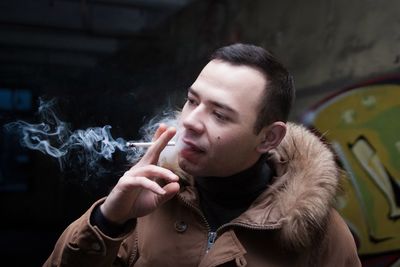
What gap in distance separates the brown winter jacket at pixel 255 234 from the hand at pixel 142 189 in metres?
0.08

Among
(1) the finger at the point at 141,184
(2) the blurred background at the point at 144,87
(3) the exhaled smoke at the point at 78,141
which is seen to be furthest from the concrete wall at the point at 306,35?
(1) the finger at the point at 141,184

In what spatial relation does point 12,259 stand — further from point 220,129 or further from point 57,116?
point 220,129

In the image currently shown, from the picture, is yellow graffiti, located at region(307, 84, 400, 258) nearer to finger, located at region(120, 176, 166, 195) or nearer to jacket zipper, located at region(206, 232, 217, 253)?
jacket zipper, located at region(206, 232, 217, 253)

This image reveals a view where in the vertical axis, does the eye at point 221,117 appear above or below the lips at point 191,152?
above

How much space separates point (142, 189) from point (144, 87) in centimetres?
216

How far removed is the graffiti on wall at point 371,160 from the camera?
3199 millimetres

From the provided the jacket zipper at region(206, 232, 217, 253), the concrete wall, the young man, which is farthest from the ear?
the concrete wall

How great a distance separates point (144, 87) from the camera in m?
3.50

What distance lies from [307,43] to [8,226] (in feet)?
9.03

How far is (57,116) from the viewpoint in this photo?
108 inches

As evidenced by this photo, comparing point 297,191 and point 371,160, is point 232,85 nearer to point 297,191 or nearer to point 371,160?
point 297,191

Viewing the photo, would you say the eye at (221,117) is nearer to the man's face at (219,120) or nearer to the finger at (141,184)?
the man's face at (219,120)

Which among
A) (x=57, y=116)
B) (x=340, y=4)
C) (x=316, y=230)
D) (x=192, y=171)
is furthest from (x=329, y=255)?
(x=340, y=4)

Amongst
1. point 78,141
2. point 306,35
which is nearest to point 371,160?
point 306,35
